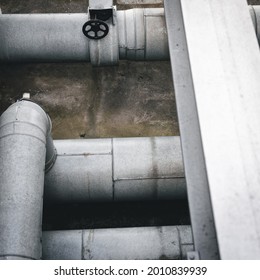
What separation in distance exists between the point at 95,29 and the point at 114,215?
2.68 meters

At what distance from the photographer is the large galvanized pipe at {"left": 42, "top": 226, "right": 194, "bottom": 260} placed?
3682mm

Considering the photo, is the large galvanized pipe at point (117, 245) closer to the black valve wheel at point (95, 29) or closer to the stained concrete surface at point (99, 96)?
the stained concrete surface at point (99, 96)

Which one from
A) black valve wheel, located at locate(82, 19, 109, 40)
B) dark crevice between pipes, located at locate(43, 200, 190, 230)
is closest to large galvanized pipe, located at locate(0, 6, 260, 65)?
black valve wheel, located at locate(82, 19, 109, 40)

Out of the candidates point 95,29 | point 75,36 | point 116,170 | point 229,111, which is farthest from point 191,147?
point 75,36

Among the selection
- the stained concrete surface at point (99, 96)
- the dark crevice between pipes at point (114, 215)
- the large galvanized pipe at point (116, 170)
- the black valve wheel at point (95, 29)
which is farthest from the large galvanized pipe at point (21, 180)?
the black valve wheel at point (95, 29)

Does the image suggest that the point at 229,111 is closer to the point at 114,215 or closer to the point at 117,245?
the point at 117,245

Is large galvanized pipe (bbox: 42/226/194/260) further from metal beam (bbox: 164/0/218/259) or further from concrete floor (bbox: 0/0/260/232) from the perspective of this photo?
metal beam (bbox: 164/0/218/259)

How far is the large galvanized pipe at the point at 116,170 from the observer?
160 inches

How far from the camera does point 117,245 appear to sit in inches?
147

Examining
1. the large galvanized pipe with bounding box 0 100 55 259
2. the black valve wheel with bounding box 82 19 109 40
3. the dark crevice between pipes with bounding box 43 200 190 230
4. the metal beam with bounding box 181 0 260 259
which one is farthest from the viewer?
the black valve wheel with bounding box 82 19 109 40

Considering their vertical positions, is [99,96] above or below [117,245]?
above

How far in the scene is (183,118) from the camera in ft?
9.28

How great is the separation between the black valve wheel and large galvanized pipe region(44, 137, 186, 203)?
1858mm
